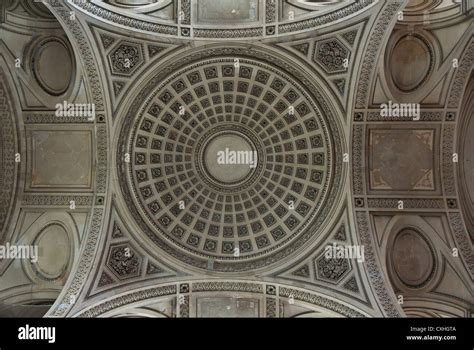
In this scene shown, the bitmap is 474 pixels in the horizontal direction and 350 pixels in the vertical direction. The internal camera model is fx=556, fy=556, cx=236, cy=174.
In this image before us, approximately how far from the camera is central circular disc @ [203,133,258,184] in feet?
54.1

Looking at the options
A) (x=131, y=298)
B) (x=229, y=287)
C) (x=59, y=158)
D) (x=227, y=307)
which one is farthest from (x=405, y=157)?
(x=59, y=158)

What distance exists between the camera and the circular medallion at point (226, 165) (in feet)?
53.6

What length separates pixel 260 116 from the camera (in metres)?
16.7

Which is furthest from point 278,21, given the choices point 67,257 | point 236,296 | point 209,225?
point 67,257

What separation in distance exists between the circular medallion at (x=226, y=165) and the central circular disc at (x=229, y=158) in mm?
30

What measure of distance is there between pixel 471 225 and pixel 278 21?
792cm

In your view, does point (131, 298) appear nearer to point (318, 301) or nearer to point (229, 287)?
point (229, 287)

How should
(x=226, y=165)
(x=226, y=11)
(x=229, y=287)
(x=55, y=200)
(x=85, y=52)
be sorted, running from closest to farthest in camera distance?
(x=226, y=11)
(x=85, y=52)
(x=229, y=287)
(x=55, y=200)
(x=226, y=165)

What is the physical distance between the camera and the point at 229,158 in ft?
54.3

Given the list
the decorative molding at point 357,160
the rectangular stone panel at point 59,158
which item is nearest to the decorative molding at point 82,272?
the rectangular stone panel at point 59,158

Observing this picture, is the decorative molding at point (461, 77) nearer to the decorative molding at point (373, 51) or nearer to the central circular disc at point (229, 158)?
the decorative molding at point (373, 51)

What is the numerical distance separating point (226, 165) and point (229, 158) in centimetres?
23
